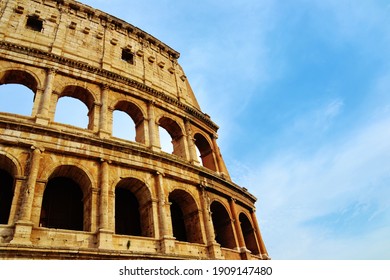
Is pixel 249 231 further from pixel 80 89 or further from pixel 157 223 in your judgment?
pixel 80 89

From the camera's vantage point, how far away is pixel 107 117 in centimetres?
1185

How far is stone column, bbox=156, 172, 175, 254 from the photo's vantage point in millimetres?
9695

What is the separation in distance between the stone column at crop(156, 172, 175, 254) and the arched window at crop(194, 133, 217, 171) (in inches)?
185

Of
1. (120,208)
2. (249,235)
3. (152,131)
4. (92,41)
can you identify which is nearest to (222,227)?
(249,235)

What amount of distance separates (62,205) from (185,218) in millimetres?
4907

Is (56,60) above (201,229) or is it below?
above

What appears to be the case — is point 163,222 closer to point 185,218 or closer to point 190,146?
point 185,218

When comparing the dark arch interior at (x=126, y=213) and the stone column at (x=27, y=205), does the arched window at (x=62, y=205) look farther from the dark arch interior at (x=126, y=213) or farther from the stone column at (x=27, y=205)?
the dark arch interior at (x=126, y=213)

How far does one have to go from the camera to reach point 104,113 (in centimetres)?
1177

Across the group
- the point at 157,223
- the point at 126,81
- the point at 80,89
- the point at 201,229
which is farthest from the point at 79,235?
the point at 126,81

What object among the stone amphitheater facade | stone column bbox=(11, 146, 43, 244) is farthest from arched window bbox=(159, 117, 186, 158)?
stone column bbox=(11, 146, 43, 244)

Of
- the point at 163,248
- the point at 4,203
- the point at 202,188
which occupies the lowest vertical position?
the point at 163,248
